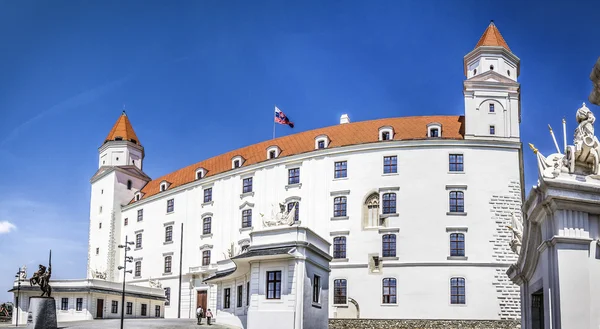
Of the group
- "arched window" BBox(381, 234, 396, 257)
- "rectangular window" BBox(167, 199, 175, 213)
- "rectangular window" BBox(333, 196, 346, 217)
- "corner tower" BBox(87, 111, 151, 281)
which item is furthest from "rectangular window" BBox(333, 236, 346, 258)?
"corner tower" BBox(87, 111, 151, 281)

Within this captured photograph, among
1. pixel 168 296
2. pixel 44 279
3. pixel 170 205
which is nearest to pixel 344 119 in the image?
pixel 170 205

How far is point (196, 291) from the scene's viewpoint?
2186 inches

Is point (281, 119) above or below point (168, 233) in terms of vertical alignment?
above

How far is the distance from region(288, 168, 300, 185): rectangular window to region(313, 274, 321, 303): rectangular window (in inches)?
718

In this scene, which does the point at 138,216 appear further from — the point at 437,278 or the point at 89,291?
the point at 437,278

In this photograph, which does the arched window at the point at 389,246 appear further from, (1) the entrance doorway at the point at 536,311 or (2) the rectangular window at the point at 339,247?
(1) the entrance doorway at the point at 536,311

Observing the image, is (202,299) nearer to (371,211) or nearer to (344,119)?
(371,211)

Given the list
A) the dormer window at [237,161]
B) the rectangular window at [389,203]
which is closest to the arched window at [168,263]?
the dormer window at [237,161]

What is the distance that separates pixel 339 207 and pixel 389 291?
685 centimetres

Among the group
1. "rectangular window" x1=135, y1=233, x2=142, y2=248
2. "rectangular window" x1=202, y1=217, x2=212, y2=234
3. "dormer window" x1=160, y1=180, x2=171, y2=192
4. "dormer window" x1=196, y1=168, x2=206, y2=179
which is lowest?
"rectangular window" x1=135, y1=233, x2=142, y2=248

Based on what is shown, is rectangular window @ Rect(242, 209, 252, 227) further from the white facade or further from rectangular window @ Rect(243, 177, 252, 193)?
rectangular window @ Rect(243, 177, 252, 193)

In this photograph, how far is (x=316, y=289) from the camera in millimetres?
33250

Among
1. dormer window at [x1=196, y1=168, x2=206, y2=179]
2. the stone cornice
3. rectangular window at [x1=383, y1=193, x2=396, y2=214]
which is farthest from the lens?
dormer window at [x1=196, y1=168, x2=206, y2=179]

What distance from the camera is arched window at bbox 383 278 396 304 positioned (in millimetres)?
45906
